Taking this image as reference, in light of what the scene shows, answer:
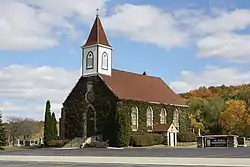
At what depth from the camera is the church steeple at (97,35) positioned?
61.6 metres

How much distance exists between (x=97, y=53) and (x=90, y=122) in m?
8.91

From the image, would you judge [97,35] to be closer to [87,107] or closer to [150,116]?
[87,107]

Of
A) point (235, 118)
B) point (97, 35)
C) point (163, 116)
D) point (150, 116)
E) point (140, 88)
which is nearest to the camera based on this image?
point (97, 35)

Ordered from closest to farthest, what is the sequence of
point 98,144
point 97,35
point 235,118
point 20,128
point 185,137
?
point 98,144
point 97,35
point 185,137
point 235,118
point 20,128

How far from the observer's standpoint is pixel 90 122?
60.0 meters

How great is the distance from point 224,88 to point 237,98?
23.1m

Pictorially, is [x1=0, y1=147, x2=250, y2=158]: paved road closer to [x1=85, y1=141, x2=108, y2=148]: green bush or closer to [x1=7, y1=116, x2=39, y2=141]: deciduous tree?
[x1=85, y1=141, x2=108, y2=148]: green bush

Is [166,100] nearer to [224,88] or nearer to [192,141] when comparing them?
[192,141]

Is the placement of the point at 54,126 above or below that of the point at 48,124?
below

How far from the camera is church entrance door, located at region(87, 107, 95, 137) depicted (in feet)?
195

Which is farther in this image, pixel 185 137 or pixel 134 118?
pixel 185 137

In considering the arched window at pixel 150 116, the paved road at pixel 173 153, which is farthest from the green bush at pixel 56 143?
the paved road at pixel 173 153

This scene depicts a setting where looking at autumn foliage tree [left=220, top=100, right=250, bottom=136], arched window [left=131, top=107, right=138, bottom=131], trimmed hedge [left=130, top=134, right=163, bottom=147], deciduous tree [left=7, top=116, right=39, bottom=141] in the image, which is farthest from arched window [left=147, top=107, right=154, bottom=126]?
deciduous tree [left=7, top=116, right=39, bottom=141]

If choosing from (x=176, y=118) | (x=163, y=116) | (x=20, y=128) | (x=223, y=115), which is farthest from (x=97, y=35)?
(x=20, y=128)
